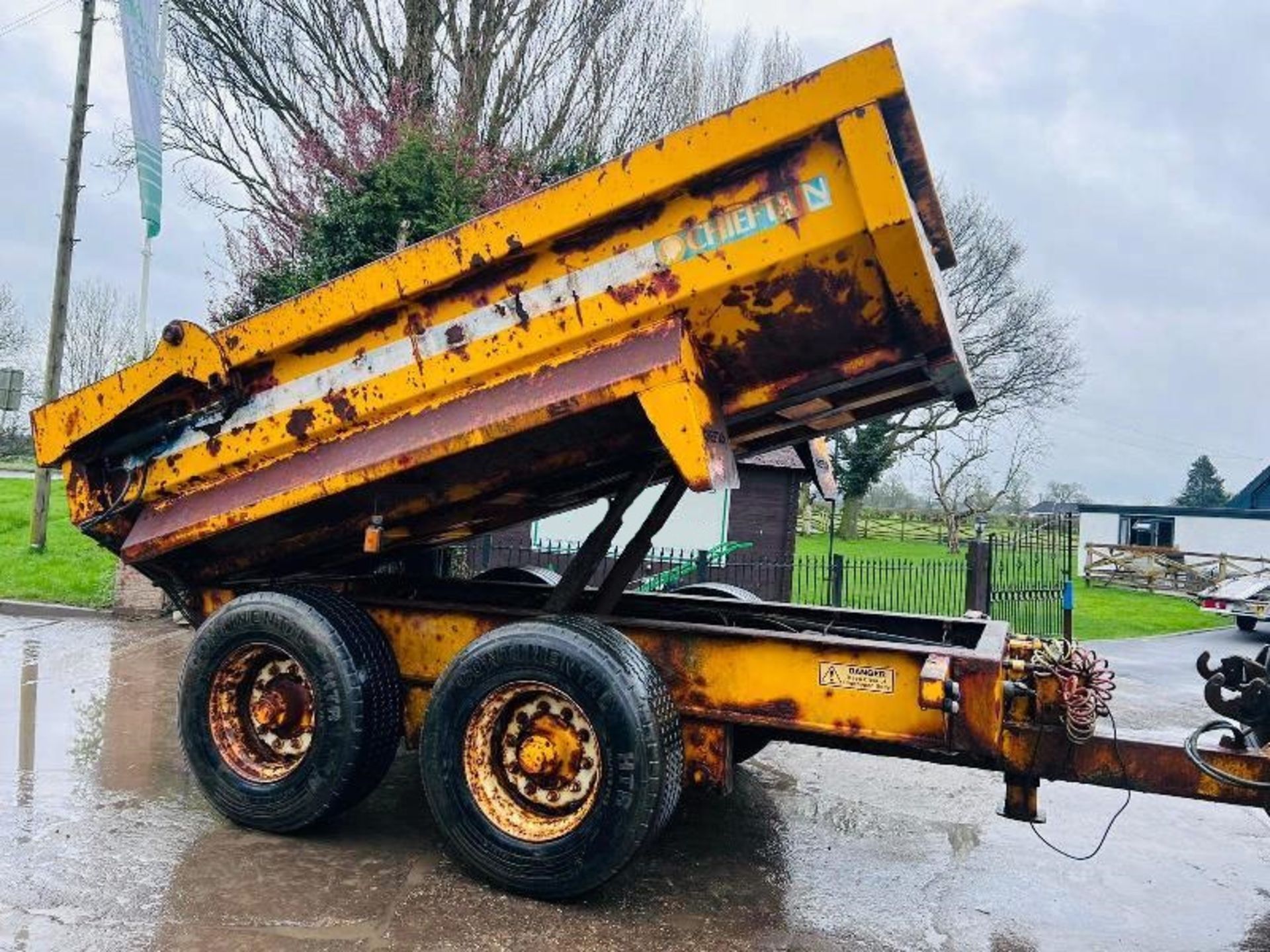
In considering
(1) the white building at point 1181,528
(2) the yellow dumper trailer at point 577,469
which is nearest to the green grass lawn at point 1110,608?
(1) the white building at point 1181,528

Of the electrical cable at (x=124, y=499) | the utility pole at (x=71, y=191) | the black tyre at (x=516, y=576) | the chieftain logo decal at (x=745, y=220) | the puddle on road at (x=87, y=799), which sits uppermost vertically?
the utility pole at (x=71, y=191)

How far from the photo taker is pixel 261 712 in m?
4.25

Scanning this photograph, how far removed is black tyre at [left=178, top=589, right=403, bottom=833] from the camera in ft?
13.2

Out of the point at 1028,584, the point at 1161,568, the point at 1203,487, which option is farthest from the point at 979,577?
the point at 1203,487

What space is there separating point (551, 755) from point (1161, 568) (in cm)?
2864

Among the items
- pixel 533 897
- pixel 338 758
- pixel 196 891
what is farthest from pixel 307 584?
pixel 533 897

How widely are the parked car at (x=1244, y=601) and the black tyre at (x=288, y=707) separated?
53.6ft

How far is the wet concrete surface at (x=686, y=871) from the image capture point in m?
3.43

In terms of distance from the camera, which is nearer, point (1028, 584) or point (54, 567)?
point (54, 567)

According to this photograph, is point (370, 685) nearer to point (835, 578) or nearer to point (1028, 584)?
point (835, 578)

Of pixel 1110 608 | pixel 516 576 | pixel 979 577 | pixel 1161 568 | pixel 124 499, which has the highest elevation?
pixel 124 499

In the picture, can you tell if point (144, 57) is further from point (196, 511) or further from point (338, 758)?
point (338, 758)

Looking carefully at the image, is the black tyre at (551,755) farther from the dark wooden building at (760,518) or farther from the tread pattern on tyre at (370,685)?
the dark wooden building at (760,518)

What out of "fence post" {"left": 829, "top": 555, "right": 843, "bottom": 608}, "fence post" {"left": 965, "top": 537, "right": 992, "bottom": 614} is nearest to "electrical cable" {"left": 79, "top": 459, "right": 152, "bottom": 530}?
"fence post" {"left": 829, "top": 555, "right": 843, "bottom": 608}
